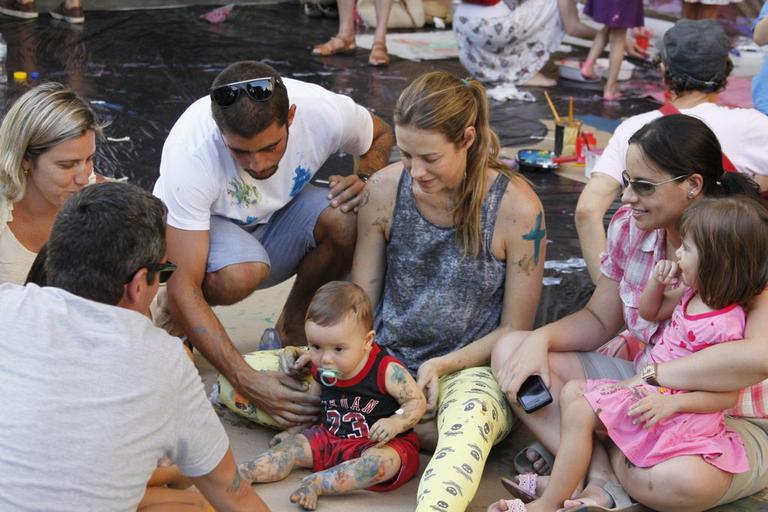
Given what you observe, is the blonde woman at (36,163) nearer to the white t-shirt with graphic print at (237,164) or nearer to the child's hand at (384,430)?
the white t-shirt with graphic print at (237,164)

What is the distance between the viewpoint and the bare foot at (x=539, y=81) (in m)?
6.70

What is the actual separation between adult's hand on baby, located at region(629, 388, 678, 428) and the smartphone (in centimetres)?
29

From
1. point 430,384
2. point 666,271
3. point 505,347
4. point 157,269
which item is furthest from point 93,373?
point 666,271

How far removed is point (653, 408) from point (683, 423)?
0.27ft

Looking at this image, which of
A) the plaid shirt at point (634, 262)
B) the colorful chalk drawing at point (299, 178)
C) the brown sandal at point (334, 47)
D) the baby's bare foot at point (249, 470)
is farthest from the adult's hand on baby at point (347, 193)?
the brown sandal at point (334, 47)

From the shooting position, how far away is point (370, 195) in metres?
2.98

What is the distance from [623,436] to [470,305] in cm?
62

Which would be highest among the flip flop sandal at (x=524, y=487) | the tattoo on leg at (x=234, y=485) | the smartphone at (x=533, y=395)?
the tattoo on leg at (x=234, y=485)

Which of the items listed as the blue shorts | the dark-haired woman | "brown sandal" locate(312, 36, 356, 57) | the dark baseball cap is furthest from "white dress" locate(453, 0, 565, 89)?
the dark-haired woman

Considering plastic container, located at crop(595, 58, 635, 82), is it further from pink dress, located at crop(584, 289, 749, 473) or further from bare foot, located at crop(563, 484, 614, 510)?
bare foot, located at crop(563, 484, 614, 510)

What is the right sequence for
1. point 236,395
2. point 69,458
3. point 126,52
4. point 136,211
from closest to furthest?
point 69,458 → point 136,211 → point 236,395 → point 126,52

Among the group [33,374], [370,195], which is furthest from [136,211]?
[370,195]

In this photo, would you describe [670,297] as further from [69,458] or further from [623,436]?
[69,458]

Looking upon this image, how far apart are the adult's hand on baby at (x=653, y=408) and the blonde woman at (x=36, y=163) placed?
1502mm
